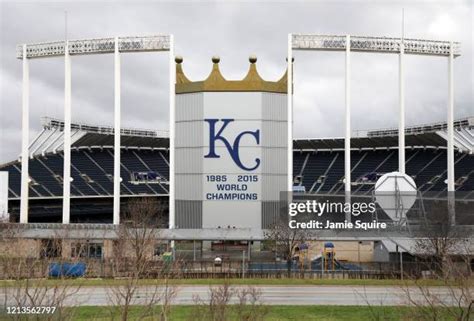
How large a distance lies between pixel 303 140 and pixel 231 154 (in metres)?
38.8

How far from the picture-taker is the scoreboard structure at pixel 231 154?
159 ft

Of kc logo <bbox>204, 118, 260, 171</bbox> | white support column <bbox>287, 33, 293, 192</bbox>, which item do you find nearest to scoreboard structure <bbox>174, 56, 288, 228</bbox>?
kc logo <bbox>204, 118, 260, 171</bbox>

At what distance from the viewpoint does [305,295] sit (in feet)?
91.7

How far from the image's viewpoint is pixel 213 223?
160ft

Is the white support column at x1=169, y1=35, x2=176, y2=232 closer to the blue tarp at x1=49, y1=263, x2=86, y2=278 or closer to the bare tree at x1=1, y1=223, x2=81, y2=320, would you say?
the bare tree at x1=1, y1=223, x2=81, y2=320

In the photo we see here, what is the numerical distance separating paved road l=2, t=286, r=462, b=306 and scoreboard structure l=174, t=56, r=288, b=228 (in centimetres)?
1778

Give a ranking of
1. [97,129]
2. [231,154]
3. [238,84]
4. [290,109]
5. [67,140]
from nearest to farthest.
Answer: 1. [290,109]
2. [231,154]
3. [238,84]
4. [67,140]
5. [97,129]

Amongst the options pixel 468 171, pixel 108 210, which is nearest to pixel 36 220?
pixel 108 210

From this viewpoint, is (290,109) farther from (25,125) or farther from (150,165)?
(150,165)

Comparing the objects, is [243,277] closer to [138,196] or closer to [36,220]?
[138,196]

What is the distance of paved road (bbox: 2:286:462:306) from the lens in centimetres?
2544

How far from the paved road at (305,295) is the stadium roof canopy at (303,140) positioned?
5115 cm

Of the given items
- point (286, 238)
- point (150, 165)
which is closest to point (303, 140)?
point (150, 165)
